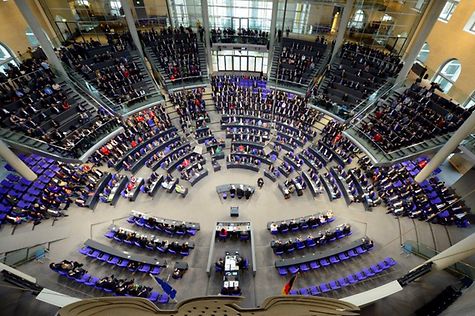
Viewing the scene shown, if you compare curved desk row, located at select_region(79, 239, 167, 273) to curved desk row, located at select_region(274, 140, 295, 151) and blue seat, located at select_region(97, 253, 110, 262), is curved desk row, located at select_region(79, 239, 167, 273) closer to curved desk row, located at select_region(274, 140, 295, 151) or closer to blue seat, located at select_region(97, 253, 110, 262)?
blue seat, located at select_region(97, 253, 110, 262)

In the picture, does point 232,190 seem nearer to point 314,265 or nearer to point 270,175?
point 270,175

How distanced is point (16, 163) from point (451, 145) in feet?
85.6

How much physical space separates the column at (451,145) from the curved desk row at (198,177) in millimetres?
15095

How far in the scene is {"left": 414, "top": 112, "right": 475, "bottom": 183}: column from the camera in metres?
14.0

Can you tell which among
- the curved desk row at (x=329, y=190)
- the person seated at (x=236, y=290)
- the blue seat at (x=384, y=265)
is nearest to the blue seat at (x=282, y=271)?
the person seated at (x=236, y=290)

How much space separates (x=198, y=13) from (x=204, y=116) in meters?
11.7

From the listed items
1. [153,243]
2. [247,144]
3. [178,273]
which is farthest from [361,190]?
[153,243]

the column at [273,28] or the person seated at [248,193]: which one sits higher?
the column at [273,28]

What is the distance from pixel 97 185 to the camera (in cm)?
1816

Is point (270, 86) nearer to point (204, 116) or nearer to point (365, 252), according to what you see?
point (204, 116)

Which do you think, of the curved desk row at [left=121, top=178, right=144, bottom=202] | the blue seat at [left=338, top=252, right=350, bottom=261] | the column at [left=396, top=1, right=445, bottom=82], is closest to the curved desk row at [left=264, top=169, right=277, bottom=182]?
the blue seat at [left=338, top=252, right=350, bottom=261]

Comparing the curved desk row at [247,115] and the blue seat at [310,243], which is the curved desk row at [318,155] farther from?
the blue seat at [310,243]

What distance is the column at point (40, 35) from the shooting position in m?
17.0

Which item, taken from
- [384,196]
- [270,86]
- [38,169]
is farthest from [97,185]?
[384,196]
